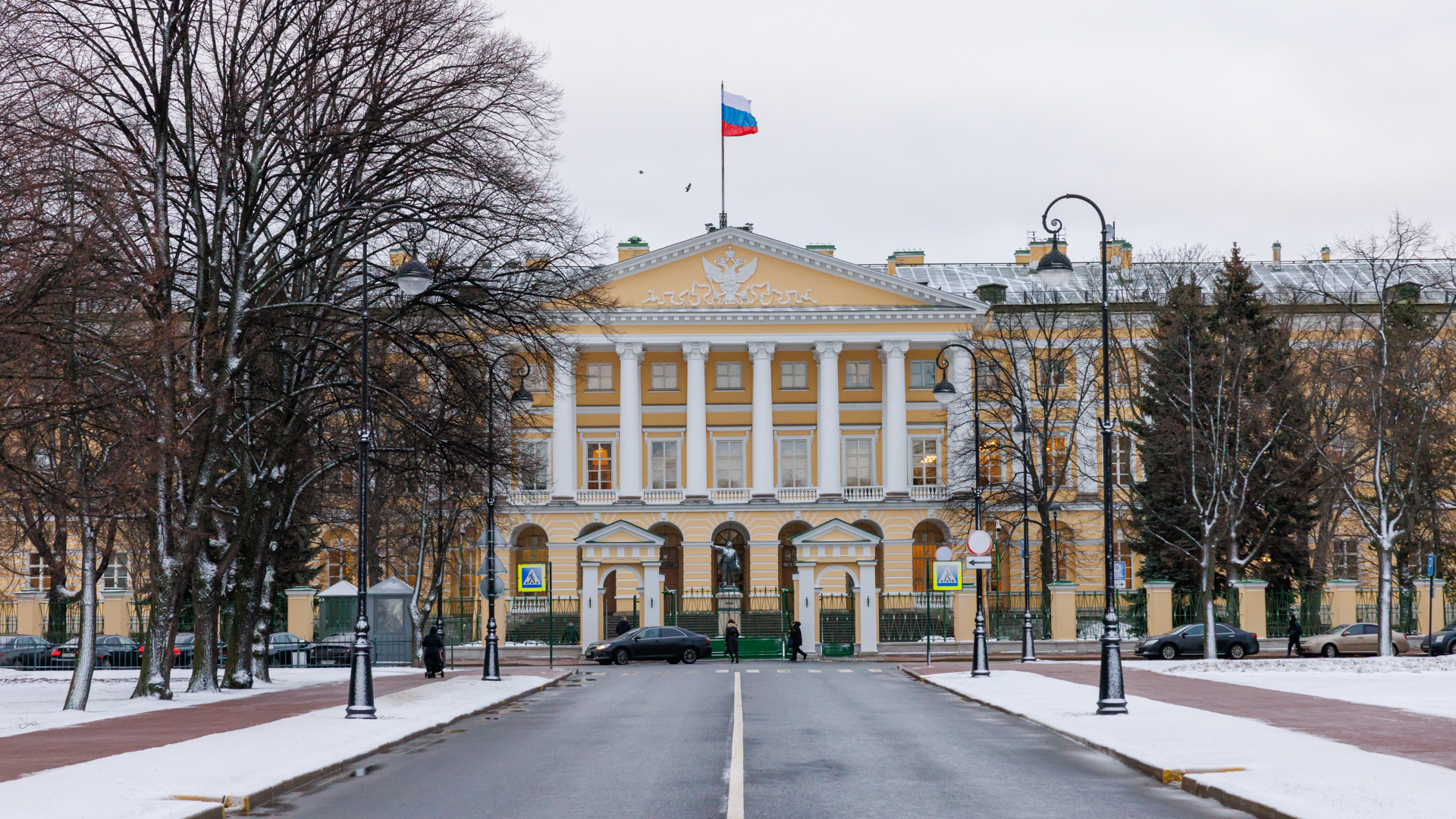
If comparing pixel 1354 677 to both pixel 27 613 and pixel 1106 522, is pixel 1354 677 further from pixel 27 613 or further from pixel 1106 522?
pixel 27 613

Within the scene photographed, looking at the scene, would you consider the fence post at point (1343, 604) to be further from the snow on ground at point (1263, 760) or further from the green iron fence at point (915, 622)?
the snow on ground at point (1263, 760)

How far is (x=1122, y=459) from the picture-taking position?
74688mm

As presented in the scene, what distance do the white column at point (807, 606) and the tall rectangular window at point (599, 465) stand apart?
59.2 ft

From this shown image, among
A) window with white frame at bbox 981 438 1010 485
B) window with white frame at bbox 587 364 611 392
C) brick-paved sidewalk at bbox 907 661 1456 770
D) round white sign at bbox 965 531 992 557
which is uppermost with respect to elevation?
window with white frame at bbox 587 364 611 392

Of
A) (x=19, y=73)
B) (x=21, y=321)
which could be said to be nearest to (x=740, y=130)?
(x=19, y=73)

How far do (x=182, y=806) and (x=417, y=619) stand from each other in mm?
36754

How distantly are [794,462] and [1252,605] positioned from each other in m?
28.9

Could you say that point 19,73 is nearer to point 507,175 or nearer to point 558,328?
point 507,175

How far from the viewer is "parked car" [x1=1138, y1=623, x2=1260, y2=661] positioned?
4997 cm

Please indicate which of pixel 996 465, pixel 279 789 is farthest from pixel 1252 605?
pixel 279 789

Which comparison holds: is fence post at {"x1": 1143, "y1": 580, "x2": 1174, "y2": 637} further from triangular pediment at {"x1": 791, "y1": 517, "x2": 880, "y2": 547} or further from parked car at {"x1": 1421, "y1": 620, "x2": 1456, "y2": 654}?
triangular pediment at {"x1": 791, "y1": 517, "x2": 880, "y2": 547}

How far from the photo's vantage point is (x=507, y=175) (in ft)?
90.1

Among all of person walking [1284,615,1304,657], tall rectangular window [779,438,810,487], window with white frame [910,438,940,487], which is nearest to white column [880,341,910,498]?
window with white frame [910,438,940,487]

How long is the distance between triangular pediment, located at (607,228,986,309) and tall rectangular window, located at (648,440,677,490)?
7.53m
